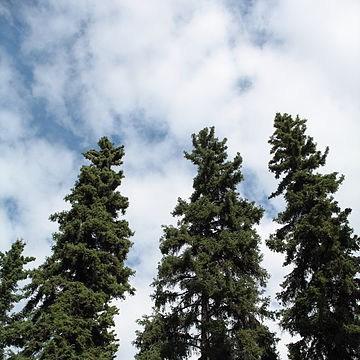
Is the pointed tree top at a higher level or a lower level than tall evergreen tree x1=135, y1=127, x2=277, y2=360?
higher

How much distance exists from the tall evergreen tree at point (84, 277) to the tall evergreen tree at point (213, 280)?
208cm

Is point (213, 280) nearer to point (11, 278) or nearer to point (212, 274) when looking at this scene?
point (212, 274)

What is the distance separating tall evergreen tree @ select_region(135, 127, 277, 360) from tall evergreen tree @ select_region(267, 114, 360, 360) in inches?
59.7

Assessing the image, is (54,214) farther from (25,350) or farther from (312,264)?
(312,264)

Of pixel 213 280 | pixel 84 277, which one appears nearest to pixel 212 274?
pixel 213 280

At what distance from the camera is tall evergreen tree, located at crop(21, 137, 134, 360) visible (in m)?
20.2

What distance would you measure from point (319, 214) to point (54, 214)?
13.5 metres

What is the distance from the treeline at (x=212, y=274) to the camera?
766 inches

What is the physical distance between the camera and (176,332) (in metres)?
22.0

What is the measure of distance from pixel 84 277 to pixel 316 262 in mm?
10919

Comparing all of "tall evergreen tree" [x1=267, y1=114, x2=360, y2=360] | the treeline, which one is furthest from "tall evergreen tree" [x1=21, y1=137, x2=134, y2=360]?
"tall evergreen tree" [x1=267, y1=114, x2=360, y2=360]

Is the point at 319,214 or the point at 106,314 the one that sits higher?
the point at 319,214

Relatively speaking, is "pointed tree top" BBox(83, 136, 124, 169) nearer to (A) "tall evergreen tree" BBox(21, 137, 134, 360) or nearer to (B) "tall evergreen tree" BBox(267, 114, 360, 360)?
(A) "tall evergreen tree" BBox(21, 137, 134, 360)

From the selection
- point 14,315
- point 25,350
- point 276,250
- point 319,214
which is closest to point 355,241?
point 319,214
